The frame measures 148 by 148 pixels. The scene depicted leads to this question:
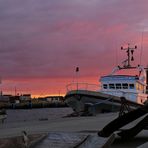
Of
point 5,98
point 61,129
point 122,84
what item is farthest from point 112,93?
point 5,98

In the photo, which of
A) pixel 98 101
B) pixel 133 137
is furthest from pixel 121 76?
pixel 133 137

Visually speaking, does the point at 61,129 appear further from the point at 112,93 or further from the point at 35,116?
the point at 35,116

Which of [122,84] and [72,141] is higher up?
[122,84]

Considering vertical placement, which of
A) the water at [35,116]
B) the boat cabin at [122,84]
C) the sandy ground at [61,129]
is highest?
the boat cabin at [122,84]

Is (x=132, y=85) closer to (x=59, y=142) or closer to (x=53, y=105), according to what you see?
(x=59, y=142)

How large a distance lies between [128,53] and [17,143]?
44.5 meters

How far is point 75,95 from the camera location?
153ft

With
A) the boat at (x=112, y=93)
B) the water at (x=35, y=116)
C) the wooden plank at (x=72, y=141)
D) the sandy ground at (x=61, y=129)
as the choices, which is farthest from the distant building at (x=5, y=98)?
the wooden plank at (x=72, y=141)

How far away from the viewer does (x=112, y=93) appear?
1914 inches

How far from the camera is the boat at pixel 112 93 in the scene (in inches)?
1780

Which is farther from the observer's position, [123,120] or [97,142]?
[123,120]

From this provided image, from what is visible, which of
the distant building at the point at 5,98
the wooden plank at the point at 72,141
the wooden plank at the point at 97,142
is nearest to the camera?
the wooden plank at the point at 97,142

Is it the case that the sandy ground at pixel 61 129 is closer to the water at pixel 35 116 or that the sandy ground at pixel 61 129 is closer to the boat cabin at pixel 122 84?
the water at pixel 35 116

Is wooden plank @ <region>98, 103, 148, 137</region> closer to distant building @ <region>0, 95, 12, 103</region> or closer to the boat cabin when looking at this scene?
the boat cabin
